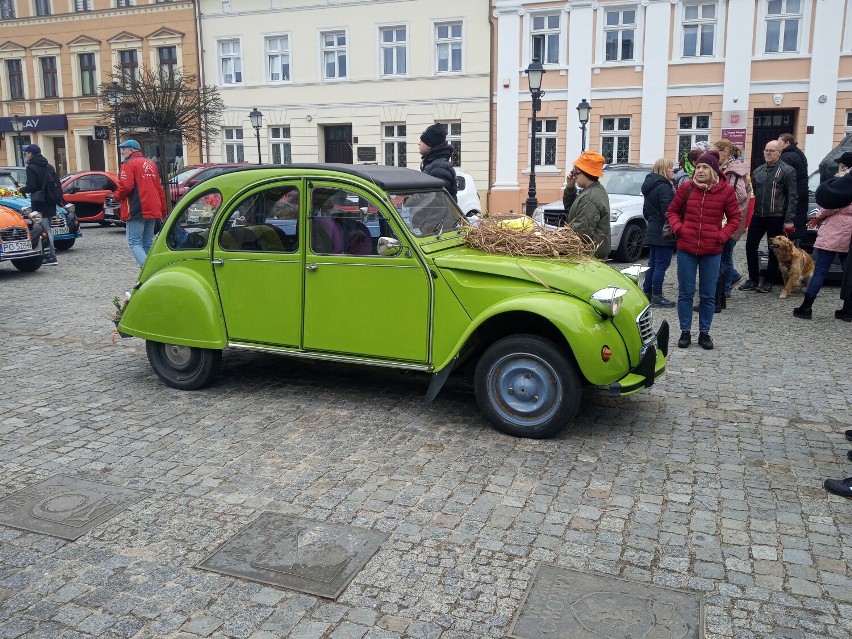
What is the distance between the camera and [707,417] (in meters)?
5.96

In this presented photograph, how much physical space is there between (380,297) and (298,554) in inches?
88.7

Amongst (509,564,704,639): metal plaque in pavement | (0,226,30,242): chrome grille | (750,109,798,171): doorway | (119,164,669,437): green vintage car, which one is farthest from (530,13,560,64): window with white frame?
(509,564,704,639): metal plaque in pavement

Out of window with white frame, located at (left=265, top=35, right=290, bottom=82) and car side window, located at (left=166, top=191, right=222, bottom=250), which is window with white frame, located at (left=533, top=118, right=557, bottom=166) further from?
car side window, located at (left=166, top=191, right=222, bottom=250)

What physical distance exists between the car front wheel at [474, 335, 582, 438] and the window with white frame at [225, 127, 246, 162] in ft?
100.0

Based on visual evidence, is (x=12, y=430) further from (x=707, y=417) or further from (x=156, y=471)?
(x=707, y=417)

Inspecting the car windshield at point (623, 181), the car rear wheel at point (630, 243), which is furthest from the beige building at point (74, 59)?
the car rear wheel at point (630, 243)

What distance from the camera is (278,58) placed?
108 feet

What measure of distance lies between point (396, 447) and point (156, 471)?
153 centimetres

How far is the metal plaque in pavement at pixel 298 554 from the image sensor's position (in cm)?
367

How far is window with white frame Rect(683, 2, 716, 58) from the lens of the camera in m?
26.6

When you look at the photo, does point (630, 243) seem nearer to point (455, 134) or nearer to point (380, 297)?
point (380, 297)

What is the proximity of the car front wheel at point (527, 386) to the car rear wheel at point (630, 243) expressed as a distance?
367 inches

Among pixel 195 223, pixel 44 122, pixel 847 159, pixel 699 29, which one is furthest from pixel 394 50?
pixel 195 223

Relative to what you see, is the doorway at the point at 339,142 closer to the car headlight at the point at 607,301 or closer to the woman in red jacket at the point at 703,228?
the woman in red jacket at the point at 703,228
